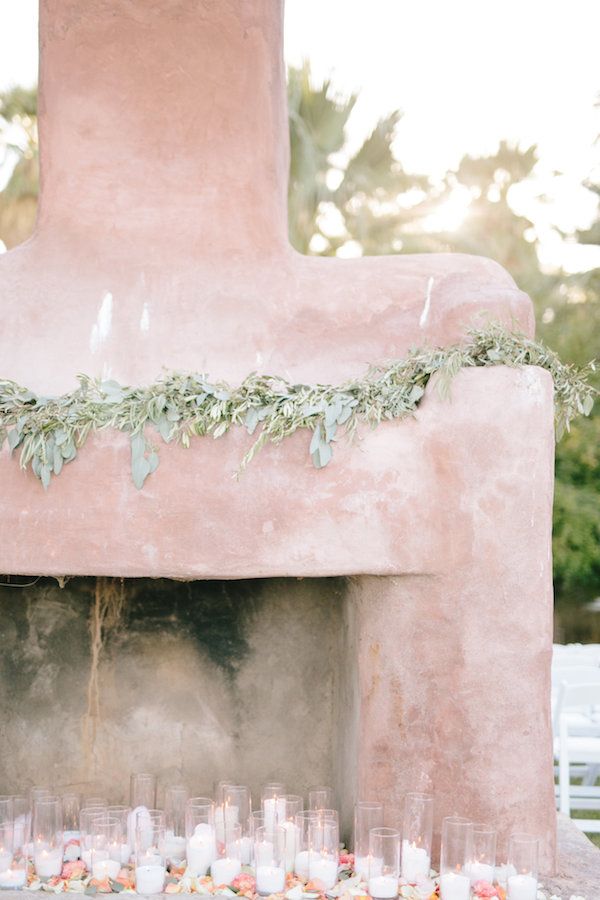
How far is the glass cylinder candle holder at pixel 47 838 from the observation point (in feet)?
15.0

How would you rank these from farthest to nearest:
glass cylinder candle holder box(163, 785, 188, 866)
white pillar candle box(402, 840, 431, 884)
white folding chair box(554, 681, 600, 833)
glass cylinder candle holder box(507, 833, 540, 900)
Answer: white folding chair box(554, 681, 600, 833), glass cylinder candle holder box(163, 785, 188, 866), white pillar candle box(402, 840, 431, 884), glass cylinder candle holder box(507, 833, 540, 900)

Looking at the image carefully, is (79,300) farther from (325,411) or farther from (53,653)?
(53,653)

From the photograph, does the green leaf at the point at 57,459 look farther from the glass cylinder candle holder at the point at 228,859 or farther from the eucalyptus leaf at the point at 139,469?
the glass cylinder candle holder at the point at 228,859

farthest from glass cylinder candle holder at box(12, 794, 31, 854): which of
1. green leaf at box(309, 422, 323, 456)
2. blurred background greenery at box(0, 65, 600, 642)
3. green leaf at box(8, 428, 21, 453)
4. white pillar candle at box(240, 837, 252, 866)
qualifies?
blurred background greenery at box(0, 65, 600, 642)

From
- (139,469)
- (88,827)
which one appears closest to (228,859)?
(88,827)

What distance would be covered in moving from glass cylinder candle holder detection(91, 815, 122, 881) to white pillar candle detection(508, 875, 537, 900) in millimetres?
1729

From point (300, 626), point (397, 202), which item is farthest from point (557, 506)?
point (300, 626)

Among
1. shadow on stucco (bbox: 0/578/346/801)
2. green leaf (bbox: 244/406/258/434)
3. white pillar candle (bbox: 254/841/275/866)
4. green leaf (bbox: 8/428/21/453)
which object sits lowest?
white pillar candle (bbox: 254/841/275/866)

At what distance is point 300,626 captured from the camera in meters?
5.73

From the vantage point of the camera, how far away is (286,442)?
4.51m

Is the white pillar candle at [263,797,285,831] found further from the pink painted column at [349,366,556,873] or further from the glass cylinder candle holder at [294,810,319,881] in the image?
the pink painted column at [349,366,556,873]

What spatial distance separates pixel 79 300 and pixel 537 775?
3130 mm

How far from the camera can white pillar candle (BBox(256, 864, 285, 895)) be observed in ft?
14.4

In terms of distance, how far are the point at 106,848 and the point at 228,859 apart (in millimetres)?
544
